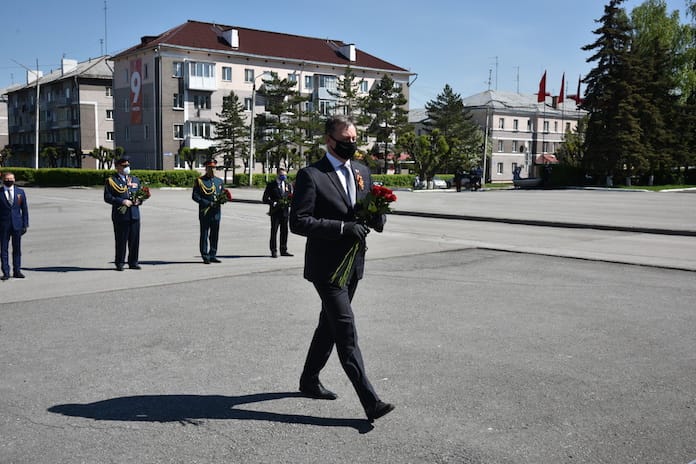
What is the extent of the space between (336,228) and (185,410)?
1.71 m

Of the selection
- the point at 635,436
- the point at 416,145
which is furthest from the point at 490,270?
the point at 416,145

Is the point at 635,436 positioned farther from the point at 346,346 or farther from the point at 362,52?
the point at 362,52

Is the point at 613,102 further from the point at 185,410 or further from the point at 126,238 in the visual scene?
the point at 185,410

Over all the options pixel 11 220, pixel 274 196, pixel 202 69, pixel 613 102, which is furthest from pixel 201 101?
pixel 11 220

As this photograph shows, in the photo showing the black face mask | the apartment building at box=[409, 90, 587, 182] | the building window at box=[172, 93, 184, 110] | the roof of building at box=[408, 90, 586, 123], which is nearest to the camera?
the black face mask

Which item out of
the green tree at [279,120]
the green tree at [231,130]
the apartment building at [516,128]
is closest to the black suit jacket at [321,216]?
the green tree at [279,120]

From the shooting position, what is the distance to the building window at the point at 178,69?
2676 inches

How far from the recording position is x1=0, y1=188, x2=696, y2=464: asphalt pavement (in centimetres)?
429

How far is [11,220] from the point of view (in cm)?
1106

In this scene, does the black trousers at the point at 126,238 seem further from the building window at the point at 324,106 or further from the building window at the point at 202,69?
the building window at the point at 324,106

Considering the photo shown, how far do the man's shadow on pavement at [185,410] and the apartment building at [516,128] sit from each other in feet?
283

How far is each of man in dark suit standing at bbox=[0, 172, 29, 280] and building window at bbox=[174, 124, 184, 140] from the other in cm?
5993

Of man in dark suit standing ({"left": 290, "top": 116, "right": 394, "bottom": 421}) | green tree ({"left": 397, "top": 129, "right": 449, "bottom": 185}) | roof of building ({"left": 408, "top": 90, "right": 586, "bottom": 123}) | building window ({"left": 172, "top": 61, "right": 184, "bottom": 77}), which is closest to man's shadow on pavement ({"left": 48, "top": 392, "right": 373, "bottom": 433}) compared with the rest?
man in dark suit standing ({"left": 290, "top": 116, "right": 394, "bottom": 421})

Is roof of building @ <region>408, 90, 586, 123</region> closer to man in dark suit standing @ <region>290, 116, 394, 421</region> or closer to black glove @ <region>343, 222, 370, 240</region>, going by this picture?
man in dark suit standing @ <region>290, 116, 394, 421</region>
